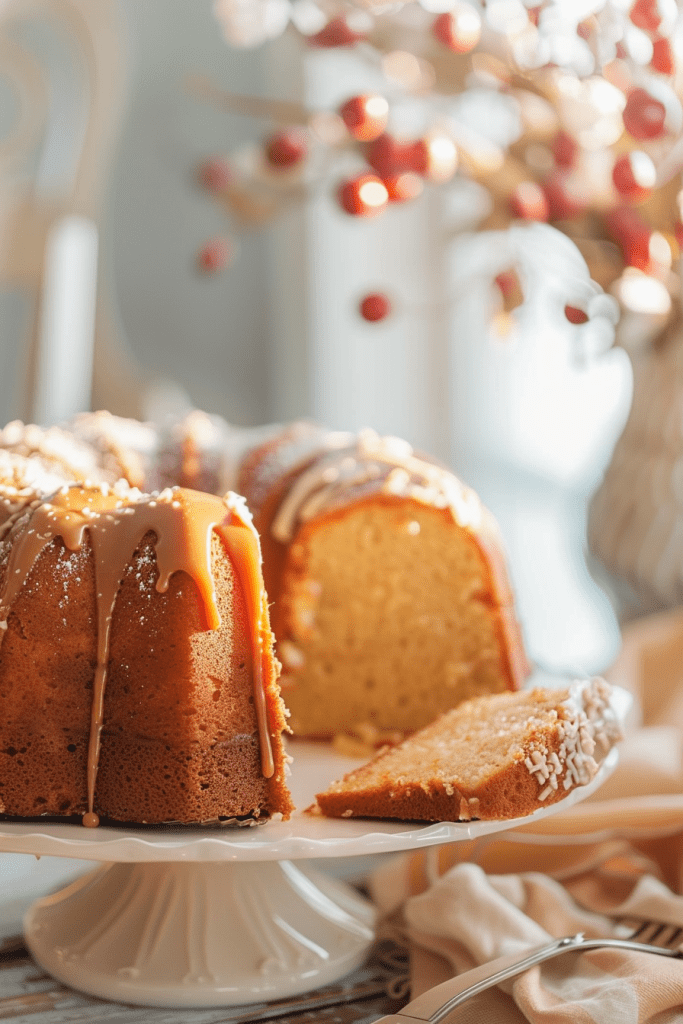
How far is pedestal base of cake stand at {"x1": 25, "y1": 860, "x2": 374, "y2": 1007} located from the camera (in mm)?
1329

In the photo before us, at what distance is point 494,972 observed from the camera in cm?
122

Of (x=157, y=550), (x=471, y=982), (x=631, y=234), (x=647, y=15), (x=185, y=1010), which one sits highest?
(x=647, y=15)

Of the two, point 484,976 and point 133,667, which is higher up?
point 133,667

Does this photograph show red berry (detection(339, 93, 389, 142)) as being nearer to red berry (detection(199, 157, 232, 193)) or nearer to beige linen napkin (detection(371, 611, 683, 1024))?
red berry (detection(199, 157, 232, 193))

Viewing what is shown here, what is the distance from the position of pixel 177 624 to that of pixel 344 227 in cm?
327

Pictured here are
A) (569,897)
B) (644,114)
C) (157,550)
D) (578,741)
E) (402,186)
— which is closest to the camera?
(157,550)

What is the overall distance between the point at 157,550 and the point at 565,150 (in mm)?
1266

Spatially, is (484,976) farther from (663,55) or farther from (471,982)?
(663,55)

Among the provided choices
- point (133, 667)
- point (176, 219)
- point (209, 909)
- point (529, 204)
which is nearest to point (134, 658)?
point (133, 667)

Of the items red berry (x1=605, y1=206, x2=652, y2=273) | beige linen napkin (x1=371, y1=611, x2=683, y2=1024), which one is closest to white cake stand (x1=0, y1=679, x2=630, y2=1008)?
beige linen napkin (x1=371, y1=611, x2=683, y2=1024)

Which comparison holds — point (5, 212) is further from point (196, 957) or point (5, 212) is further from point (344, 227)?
point (196, 957)

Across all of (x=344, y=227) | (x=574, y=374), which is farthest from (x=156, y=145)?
(x=574, y=374)

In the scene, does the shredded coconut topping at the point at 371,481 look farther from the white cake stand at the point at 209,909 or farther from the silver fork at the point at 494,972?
the silver fork at the point at 494,972

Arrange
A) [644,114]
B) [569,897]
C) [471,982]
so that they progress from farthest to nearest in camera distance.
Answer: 1. [644,114]
2. [569,897]
3. [471,982]
